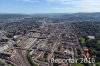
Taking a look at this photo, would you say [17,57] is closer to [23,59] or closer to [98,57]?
[23,59]

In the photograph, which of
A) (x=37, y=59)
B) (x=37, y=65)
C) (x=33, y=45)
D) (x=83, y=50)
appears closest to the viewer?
(x=37, y=65)

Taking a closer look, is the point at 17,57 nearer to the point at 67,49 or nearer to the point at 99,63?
the point at 67,49

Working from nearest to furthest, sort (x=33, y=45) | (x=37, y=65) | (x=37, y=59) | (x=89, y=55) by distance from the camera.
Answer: (x=37, y=65), (x=37, y=59), (x=89, y=55), (x=33, y=45)

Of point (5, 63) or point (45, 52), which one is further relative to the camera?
point (45, 52)

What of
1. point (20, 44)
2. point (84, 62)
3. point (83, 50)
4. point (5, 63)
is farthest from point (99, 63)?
point (20, 44)

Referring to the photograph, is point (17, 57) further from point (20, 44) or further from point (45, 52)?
point (20, 44)

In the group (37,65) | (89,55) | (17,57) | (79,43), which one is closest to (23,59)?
(17,57)

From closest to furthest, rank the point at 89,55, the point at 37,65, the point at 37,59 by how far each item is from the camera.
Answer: the point at 37,65, the point at 37,59, the point at 89,55

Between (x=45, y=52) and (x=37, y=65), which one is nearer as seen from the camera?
(x=37, y=65)

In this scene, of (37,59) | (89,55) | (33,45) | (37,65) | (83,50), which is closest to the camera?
(37,65)
